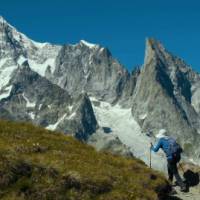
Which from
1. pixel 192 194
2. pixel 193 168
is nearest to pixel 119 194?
pixel 192 194

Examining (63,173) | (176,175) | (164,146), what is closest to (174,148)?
(164,146)

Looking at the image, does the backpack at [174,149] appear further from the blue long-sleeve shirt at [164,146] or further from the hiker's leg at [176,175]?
the hiker's leg at [176,175]

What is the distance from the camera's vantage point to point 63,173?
86.3 feet

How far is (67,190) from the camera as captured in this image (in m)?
25.7

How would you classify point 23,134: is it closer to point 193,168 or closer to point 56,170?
point 56,170

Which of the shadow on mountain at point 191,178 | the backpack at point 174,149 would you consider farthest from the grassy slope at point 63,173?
the shadow on mountain at point 191,178

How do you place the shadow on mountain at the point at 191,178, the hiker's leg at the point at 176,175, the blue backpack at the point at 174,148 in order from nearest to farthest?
the blue backpack at the point at 174,148
the hiker's leg at the point at 176,175
the shadow on mountain at the point at 191,178

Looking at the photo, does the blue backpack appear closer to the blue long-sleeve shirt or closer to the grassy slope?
the blue long-sleeve shirt

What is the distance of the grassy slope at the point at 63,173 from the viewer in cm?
2503

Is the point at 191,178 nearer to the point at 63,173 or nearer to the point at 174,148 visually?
the point at 174,148

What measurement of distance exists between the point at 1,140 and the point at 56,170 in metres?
3.95

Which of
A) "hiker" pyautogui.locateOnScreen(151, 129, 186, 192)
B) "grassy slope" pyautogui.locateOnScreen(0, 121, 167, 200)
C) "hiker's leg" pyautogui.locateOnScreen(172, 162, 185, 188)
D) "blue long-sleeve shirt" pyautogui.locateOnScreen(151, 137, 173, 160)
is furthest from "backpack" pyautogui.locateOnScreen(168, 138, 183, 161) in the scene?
"grassy slope" pyautogui.locateOnScreen(0, 121, 167, 200)

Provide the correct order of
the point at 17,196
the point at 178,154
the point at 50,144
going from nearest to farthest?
the point at 17,196 → the point at 50,144 → the point at 178,154

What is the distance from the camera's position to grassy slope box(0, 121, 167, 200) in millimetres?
25031
